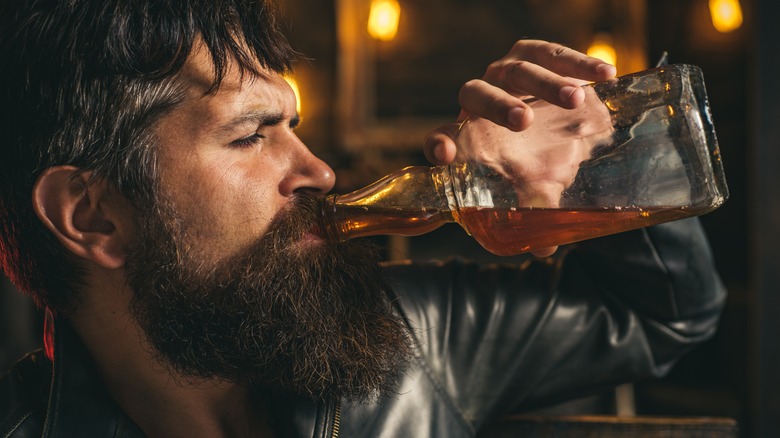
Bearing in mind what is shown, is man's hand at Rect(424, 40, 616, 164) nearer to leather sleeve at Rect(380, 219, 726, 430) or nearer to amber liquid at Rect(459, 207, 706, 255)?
amber liquid at Rect(459, 207, 706, 255)

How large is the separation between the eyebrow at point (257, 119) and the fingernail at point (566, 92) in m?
0.44

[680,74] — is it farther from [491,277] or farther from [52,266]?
[52,266]

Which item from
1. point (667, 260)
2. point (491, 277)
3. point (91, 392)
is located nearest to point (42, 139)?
point (91, 392)

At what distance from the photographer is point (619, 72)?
12.9 ft

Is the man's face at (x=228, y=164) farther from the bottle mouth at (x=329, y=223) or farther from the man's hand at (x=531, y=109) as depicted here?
the man's hand at (x=531, y=109)

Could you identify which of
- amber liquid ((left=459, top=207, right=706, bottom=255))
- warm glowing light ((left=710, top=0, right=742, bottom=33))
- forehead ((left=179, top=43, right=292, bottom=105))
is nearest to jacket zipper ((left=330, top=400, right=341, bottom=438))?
amber liquid ((left=459, top=207, right=706, bottom=255))

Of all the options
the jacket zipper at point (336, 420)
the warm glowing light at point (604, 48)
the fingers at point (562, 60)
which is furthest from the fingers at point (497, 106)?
the warm glowing light at point (604, 48)

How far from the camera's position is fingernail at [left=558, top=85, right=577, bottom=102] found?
95cm

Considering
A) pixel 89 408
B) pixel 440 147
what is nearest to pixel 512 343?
pixel 440 147

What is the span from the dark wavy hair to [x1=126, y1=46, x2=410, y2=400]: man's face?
4 centimetres

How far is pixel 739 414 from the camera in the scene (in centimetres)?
337

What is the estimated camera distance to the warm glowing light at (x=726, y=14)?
3275 mm

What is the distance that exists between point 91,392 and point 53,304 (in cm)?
16

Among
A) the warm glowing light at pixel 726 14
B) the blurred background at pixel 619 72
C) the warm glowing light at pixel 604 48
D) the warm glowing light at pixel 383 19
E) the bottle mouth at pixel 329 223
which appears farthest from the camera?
the warm glowing light at pixel 383 19
